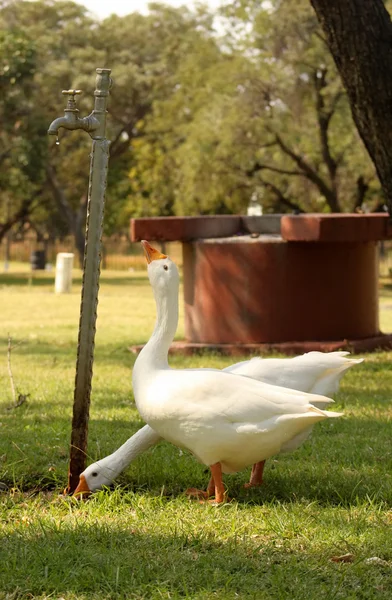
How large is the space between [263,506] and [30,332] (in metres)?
9.70

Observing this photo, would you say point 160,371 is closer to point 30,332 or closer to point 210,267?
point 210,267

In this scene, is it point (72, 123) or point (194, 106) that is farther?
point (194, 106)

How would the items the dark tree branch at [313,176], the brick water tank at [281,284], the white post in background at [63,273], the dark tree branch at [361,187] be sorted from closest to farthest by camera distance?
the brick water tank at [281,284] → the white post in background at [63,273] → the dark tree branch at [313,176] → the dark tree branch at [361,187]

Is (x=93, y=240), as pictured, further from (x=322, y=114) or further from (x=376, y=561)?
(x=322, y=114)

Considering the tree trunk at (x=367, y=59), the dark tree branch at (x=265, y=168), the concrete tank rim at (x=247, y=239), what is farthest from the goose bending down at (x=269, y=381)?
the dark tree branch at (x=265, y=168)

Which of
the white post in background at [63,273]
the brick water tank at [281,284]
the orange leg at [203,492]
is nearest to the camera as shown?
the orange leg at [203,492]

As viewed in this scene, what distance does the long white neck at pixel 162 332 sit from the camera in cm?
492

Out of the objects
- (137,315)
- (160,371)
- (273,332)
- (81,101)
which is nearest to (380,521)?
(160,371)

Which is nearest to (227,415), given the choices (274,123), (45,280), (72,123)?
(72,123)

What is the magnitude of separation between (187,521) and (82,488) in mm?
729

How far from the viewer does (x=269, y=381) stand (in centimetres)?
518

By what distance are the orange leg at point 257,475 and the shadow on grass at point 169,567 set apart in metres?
0.87

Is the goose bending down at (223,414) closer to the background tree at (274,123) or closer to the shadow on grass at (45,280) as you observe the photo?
the background tree at (274,123)

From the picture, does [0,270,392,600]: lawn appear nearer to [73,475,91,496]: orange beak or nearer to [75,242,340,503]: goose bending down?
[73,475,91,496]: orange beak
